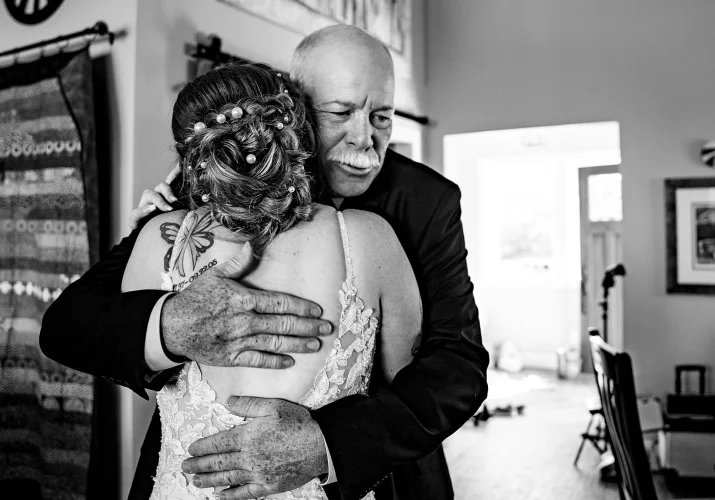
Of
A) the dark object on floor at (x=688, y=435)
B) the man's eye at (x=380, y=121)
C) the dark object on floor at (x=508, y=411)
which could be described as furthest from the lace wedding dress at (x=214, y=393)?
the dark object on floor at (x=508, y=411)

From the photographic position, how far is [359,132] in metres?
1.39

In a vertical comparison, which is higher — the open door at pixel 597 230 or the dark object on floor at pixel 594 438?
the open door at pixel 597 230

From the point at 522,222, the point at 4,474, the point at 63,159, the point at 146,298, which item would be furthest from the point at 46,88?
the point at 522,222

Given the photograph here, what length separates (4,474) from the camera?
307 cm

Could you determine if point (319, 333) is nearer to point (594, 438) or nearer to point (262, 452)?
point (262, 452)

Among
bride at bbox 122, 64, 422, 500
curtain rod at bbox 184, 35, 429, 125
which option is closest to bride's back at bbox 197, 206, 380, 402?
bride at bbox 122, 64, 422, 500

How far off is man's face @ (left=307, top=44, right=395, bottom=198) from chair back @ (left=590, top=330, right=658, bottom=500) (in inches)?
35.8

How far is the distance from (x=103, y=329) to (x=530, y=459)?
191 inches

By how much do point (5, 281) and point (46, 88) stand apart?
93cm

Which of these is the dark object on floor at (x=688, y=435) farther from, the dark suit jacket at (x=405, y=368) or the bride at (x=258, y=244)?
the bride at (x=258, y=244)

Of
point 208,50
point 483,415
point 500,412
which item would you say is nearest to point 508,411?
point 500,412

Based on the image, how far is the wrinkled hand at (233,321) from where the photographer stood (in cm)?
100

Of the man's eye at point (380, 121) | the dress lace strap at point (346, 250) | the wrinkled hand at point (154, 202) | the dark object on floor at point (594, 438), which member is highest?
the man's eye at point (380, 121)

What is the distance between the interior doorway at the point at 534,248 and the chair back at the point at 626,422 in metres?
7.32
